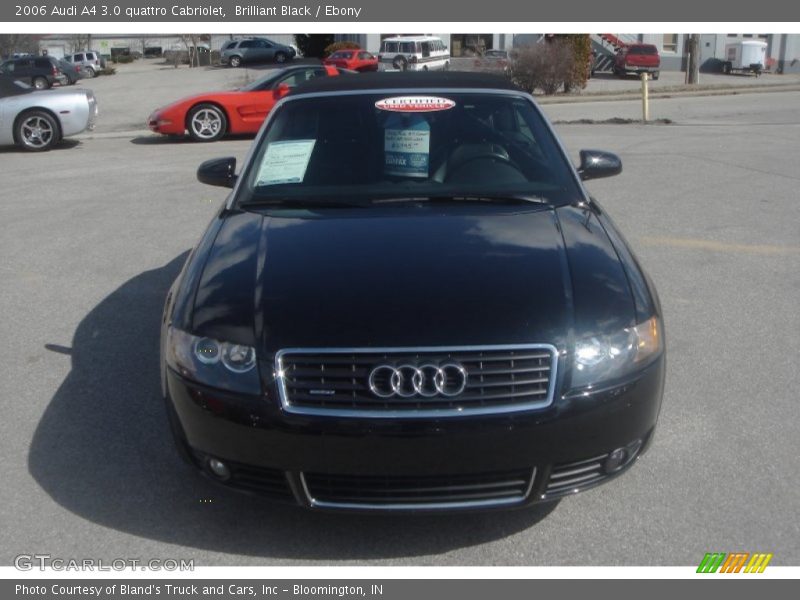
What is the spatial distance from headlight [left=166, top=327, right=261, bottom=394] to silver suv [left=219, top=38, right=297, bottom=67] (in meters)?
53.7

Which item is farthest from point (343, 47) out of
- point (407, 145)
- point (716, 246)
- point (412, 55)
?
point (407, 145)

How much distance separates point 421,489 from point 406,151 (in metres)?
2.11

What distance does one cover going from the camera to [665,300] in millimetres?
6320

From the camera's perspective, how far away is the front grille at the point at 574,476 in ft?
10.8

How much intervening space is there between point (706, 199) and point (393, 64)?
1411 inches

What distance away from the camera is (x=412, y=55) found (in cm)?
4325

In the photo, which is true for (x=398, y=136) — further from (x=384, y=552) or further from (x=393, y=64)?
(x=393, y=64)

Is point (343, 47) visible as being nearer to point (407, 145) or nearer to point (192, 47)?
point (192, 47)

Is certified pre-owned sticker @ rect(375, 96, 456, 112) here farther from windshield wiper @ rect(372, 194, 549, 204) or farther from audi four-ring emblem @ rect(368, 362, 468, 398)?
audi four-ring emblem @ rect(368, 362, 468, 398)

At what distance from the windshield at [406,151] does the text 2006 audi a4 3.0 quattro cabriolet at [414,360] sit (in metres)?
0.42

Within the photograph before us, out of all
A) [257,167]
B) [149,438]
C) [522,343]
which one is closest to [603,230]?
[522,343]

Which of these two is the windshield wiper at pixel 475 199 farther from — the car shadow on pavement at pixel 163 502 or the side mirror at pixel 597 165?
the car shadow on pavement at pixel 163 502

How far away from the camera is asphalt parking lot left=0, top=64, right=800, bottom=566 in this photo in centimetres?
349

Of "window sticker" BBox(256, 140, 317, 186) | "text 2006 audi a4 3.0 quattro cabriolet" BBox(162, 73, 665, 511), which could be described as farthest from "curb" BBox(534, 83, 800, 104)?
"text 2006 audi a4 3.0 quattro cabriolet" BBox(162, 73, 665, 511)
